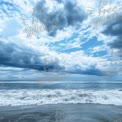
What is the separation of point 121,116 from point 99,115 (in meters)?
1.24

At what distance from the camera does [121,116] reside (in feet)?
38.7

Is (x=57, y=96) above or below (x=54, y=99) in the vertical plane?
above

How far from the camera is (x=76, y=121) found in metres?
10.2

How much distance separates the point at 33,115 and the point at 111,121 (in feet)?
13.8

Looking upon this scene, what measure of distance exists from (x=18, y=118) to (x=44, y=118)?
1354mm

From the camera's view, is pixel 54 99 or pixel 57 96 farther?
pixel 57 96

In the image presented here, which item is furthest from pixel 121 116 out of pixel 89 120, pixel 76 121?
pixel 76 121

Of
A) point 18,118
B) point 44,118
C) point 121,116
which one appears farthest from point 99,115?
point 18,118

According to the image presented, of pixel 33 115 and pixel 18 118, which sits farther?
pixel 33 115

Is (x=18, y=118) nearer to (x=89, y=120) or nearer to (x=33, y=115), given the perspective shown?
(x=33, y=115)

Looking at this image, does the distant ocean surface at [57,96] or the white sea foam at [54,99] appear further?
the distant ocean surface at [57,96]

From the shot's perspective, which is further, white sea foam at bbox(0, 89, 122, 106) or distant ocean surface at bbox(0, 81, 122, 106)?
distant ocean surface at bbox(0, 81, 122, 106)

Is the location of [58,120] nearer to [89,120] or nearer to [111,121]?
[89,120]

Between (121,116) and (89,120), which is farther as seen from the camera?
(121,116)
